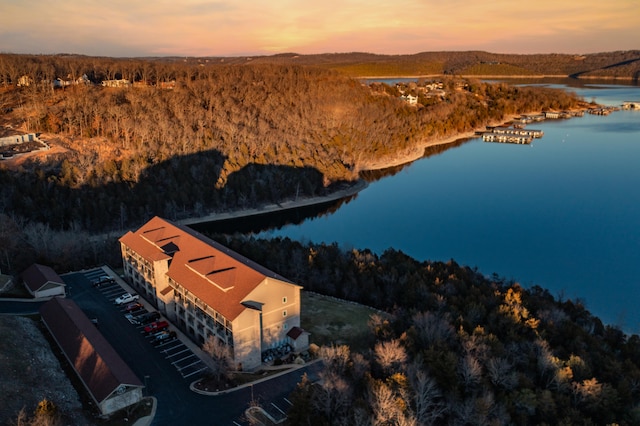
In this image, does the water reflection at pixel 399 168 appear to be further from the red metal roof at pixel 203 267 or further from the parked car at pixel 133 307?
the parked car at pixel 133 307

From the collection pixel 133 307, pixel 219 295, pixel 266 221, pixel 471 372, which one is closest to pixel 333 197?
pixel 266 221

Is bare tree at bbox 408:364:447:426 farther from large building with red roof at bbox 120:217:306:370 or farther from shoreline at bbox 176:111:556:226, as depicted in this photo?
shoreline at bbox 176:111:556:226

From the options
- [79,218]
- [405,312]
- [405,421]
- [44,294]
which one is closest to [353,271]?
[405,312]

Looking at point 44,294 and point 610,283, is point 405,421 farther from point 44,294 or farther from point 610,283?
point 610,283

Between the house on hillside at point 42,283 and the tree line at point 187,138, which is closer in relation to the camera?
the house on hillside at point 42,283

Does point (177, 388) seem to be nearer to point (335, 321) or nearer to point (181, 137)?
point (335, 321)

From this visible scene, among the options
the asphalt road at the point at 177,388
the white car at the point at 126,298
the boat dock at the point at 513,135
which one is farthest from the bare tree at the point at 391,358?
the boat dock at the point at 513,135
